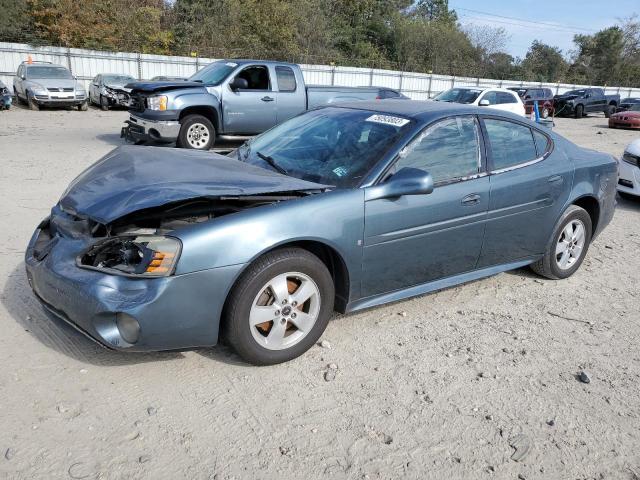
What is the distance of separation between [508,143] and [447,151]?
2.33 ft

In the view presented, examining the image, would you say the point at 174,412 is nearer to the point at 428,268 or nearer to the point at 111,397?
the point at 111,397

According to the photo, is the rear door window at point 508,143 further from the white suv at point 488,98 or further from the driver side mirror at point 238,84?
the white suv at point 488,98

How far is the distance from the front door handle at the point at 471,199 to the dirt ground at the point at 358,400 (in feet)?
2.87

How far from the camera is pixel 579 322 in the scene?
4.18m

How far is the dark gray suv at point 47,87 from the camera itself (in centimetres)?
1873

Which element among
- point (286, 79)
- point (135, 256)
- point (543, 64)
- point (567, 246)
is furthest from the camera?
point (543, 64)

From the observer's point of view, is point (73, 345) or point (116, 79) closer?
point (73, 345)

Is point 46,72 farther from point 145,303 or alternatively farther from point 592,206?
point 145,303

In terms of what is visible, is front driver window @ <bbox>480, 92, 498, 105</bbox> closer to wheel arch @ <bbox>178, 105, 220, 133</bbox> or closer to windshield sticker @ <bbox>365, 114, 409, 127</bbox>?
wheel arch @ <bbox>178, 105, 220, 133</bbox>

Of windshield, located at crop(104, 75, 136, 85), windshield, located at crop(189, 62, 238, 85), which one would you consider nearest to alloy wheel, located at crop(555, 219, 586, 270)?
windshield, located at crop(189, 62, 238, 85)

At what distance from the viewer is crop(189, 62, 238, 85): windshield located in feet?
37.2

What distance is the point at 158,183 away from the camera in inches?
130

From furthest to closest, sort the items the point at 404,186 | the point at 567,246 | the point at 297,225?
the point at 567,246 → the point at 404,186 → the point at 297,225

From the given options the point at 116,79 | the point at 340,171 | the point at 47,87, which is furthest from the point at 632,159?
the point at 116,79
